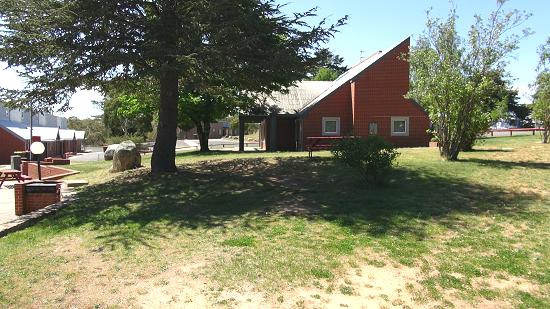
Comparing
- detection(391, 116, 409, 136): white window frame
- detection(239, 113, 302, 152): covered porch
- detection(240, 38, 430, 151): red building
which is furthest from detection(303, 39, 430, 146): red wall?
detection(239, 113, 302, 152): covered porch

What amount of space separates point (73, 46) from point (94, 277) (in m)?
9.04

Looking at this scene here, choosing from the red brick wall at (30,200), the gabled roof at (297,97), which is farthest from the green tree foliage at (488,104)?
the red brick wall at (30,200)

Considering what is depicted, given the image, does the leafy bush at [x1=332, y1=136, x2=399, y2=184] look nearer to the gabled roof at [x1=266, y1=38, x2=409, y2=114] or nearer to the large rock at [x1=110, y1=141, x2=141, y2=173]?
the large rock at [x1=110, y1=141, x2=141, y2=173]

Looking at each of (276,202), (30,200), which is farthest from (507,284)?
(30,200)

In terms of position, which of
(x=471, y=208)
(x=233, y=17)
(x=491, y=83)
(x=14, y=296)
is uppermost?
(x=233, y=17)

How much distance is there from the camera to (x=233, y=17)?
14.3 meters

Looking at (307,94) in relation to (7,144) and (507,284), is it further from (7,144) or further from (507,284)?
(7,144)

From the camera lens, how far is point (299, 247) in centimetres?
786

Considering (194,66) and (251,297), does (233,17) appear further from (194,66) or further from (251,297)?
(251,297)

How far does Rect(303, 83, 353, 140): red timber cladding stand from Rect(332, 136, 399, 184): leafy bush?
58.5ft

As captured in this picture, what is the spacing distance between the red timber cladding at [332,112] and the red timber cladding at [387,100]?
0.75m

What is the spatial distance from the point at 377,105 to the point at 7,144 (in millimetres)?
34730

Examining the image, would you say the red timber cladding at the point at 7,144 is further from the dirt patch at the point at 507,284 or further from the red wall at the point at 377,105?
the dirt patch at the point at 507,284

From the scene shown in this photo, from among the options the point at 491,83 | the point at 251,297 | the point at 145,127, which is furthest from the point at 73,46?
the point at 145,127
